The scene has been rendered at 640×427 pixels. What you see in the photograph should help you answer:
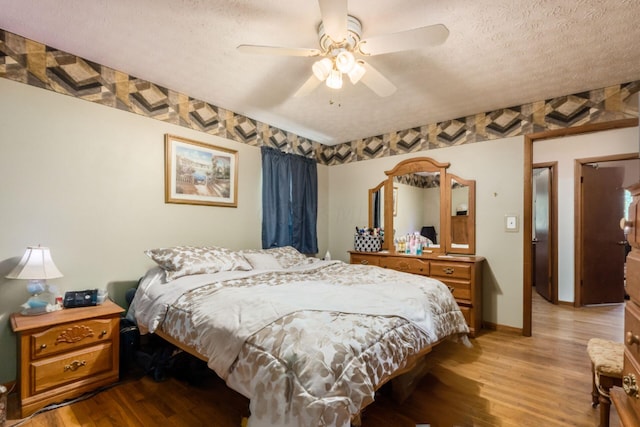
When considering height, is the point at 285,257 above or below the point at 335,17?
below

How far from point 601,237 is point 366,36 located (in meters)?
4.70

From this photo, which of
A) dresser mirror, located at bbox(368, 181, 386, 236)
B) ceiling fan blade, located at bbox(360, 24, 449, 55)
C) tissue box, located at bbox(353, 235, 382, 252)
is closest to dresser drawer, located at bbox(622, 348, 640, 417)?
ceiling fan blade, located at bbox(360, 24, 449, 55)

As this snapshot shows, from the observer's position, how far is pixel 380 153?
423cm

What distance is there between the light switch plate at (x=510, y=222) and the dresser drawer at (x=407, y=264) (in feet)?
3.06

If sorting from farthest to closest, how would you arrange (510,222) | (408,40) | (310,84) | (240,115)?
1. (240,115)
2. (510,222)
3. (310,84)
4. (408,40)

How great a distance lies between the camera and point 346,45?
188 cm

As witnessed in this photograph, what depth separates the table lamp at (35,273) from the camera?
6.27 ft

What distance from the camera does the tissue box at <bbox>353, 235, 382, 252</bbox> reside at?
158 inches

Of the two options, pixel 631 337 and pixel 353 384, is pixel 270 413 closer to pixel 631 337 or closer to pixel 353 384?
pixel 353 384

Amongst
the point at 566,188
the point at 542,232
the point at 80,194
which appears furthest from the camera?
the point at 542,232

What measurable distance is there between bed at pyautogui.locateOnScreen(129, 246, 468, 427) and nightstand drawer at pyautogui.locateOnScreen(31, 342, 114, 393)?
0.97ft

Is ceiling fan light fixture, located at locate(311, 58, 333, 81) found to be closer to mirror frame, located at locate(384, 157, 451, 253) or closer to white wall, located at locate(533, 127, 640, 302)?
mirror frame, located at locate(384, 157, 451, 253)

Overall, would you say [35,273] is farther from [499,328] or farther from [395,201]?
[499,328]

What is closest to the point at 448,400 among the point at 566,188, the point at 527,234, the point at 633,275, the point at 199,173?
the point at 633,275
